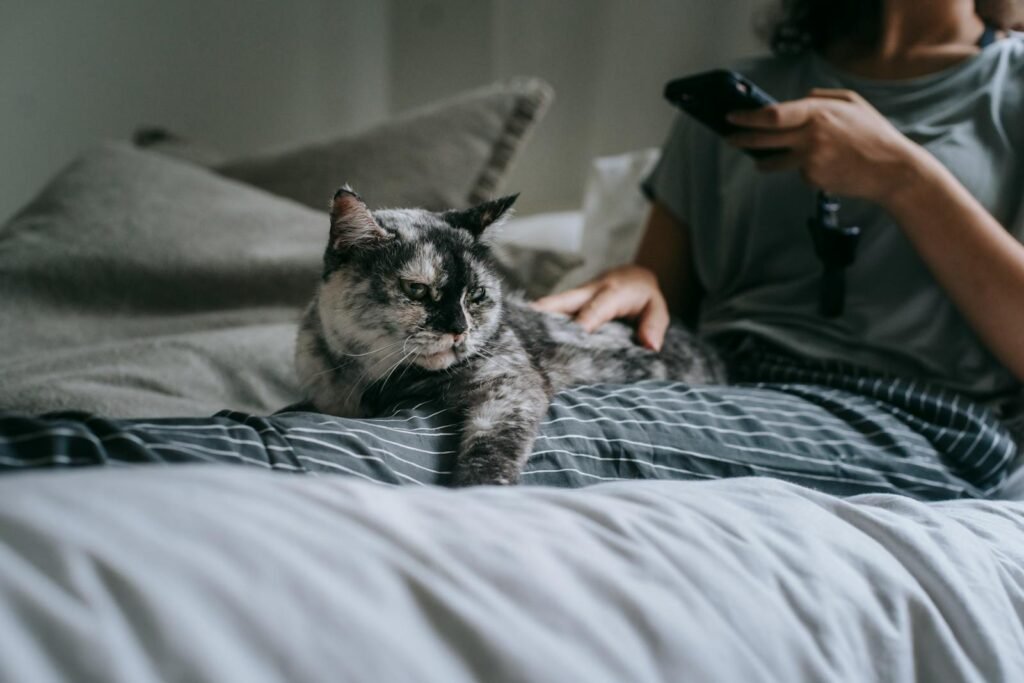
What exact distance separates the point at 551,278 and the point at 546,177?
0.73m

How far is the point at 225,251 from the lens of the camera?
121 cm

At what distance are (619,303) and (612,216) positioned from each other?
1.60ft

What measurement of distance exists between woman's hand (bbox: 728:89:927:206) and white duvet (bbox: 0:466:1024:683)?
51 centimetres

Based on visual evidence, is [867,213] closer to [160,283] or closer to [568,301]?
[568,301]

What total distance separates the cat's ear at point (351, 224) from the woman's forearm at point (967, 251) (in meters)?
0.63

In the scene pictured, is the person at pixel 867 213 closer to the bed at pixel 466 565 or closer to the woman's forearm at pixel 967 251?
the woman's forearm at pixel 967 251

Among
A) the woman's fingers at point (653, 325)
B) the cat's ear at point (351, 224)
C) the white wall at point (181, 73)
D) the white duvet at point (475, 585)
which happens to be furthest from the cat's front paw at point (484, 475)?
the white wall at point (181, 73)

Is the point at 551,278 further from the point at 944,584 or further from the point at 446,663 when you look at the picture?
the point at 446,663

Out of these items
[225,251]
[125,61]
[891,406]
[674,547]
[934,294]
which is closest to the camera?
[674,547]

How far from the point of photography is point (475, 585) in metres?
0.41

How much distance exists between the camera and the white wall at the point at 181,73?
5.98 ft

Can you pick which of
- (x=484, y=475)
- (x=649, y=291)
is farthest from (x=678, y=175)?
(x=484, y=475)

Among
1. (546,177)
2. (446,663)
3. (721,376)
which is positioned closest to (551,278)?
(721,376)

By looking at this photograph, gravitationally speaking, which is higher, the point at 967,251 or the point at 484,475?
the point at 967,251
